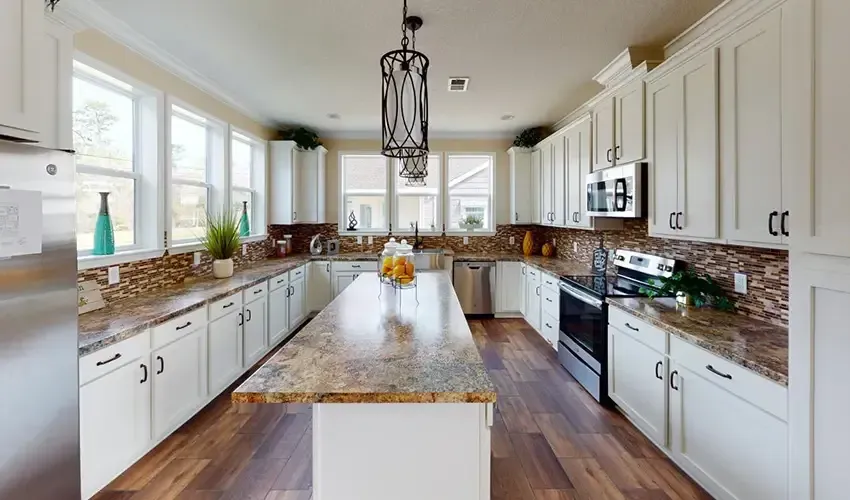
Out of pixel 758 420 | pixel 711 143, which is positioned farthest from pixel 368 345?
pixel 711 143

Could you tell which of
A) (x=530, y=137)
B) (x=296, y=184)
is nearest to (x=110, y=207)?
(x=296, y=184)

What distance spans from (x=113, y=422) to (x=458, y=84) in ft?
11.5

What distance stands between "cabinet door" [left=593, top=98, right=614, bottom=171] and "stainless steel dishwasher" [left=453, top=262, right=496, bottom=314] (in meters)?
2.22

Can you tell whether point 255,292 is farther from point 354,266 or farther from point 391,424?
point 391,424

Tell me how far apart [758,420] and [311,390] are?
71.3 inches

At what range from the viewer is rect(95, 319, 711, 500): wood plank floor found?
2100mm

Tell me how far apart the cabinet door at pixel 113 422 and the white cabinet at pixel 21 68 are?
46.4 inches

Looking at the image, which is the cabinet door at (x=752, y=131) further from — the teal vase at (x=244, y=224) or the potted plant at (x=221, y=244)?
the teal vase at (x=244, y=224)

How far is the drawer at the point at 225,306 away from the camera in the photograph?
304 centimetres

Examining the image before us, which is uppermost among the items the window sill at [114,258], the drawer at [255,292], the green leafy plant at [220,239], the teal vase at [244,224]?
the teal vase at [244,224]

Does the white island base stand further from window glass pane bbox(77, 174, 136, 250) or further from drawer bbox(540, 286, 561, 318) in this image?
drawer bbox(540, 286, 561, 318)

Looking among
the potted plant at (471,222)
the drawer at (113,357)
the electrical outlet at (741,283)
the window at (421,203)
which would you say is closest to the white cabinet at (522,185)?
the potted plant at (471,222)

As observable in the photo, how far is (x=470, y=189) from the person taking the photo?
6168 millimetres

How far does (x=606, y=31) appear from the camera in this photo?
272 centimetres
